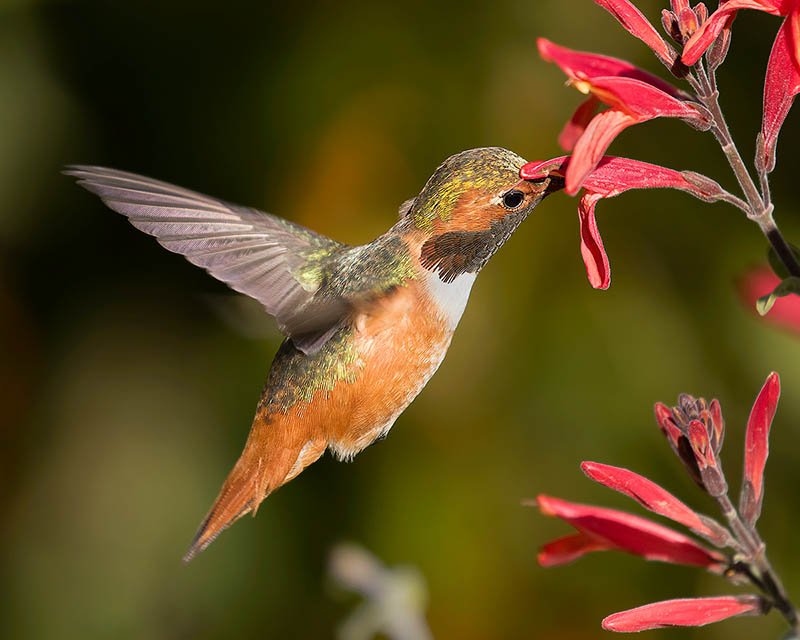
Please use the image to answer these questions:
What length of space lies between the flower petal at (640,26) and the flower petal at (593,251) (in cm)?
17

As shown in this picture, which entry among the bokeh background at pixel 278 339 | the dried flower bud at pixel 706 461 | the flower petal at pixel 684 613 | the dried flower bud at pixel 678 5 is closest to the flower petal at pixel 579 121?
the dried flower bud at pixel 678 5

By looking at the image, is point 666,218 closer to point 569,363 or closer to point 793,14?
point 569,363

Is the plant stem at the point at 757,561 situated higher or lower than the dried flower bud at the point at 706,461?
lower

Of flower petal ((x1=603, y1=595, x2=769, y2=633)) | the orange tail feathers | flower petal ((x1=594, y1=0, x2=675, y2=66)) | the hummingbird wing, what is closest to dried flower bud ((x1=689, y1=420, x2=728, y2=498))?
flower petal ((x1=603, y1=595, x2=769, y2=633))

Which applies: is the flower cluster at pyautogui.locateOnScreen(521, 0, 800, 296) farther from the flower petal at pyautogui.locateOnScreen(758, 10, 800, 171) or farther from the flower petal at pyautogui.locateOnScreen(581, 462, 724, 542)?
the flower petal at pyautogui.locateOnScreen(581, 462, 724, 542)

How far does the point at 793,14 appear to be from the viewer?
Result: 35.9 inches

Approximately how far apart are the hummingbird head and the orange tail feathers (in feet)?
1.20

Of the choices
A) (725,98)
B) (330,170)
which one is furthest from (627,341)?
(330,170)

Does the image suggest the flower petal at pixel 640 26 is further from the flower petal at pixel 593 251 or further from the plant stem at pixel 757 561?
the plant stem at pixel 757 561

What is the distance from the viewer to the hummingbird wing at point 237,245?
1329 mm

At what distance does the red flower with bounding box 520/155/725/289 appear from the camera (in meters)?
1.02

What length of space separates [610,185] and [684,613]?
48 cm

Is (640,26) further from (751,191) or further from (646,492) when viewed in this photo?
(646,492)

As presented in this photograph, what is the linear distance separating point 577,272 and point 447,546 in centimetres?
81
